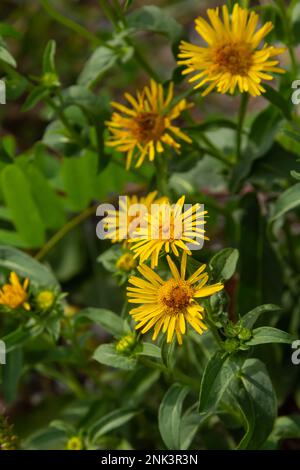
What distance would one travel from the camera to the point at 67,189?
1.66 metres

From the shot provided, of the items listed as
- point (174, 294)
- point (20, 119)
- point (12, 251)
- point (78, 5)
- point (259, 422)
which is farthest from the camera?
point (78, 5)

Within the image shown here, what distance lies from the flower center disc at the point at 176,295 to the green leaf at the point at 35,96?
1.54 feet

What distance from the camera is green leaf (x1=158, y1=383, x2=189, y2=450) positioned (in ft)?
3.70

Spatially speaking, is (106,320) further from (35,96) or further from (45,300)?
(35,96)

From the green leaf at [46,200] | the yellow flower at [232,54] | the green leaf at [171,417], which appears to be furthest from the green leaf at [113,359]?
the green leaf at [46,200]

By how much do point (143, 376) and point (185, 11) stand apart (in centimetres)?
157

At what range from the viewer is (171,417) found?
1.14m

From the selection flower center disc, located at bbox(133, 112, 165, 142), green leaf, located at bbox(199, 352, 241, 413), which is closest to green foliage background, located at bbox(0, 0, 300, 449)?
green leaf, located at bbox(199, 352, 241, 413)

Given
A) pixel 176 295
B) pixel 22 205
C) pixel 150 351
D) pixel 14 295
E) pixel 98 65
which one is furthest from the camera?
pixel 22 205

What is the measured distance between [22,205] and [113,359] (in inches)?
22.0

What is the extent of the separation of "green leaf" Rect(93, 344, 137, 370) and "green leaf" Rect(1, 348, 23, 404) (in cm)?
25

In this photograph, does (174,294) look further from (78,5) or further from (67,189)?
(78,5)

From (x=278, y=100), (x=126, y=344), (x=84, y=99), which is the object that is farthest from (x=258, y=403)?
(x=84, y=99)

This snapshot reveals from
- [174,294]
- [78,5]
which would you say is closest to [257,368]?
[174,294]
